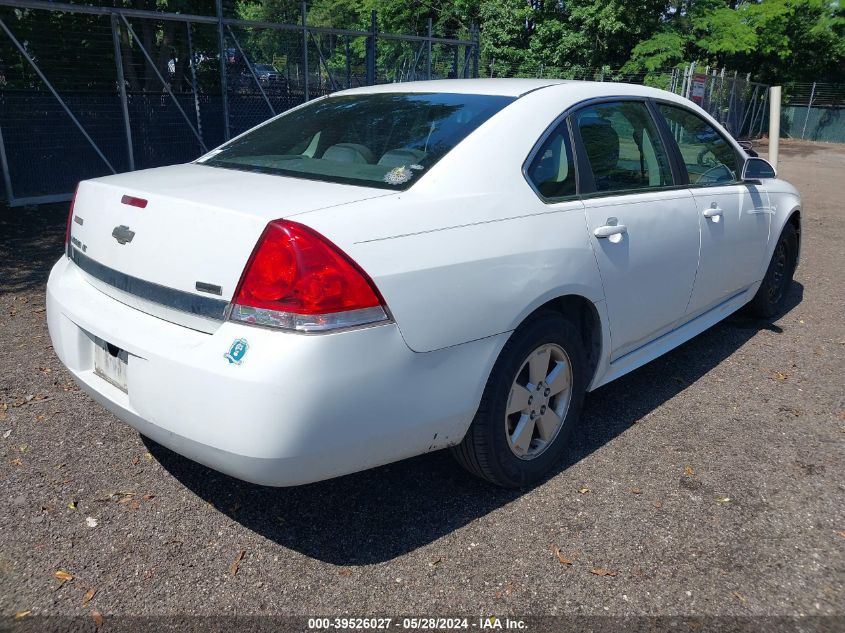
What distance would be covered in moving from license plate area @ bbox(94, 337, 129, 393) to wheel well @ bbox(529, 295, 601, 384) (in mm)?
1726

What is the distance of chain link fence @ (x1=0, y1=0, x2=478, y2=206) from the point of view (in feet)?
29.4

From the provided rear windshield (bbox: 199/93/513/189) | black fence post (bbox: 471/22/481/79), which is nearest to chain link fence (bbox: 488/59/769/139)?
black fence post (bbox: 471/22/481/79)

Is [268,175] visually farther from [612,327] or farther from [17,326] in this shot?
[17,326]

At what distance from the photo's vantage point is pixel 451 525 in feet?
9.27

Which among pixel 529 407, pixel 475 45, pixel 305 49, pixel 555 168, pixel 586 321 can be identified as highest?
pixel 475 45

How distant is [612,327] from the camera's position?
3312 mm

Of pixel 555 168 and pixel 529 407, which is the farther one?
pixel 555 168

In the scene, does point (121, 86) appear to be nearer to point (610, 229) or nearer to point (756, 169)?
point (756, 169)

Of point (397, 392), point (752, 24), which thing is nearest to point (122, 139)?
point (397, 392)

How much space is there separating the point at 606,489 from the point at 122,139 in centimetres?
891

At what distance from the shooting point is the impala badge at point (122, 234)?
2.59 m

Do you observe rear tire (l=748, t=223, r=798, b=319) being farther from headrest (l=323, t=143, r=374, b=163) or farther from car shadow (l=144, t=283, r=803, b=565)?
headrest (l=323, t=143, r=374, b=163)

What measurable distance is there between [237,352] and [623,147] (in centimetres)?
232

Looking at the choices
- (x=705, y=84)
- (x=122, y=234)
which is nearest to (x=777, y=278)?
(x=122, y=234)
